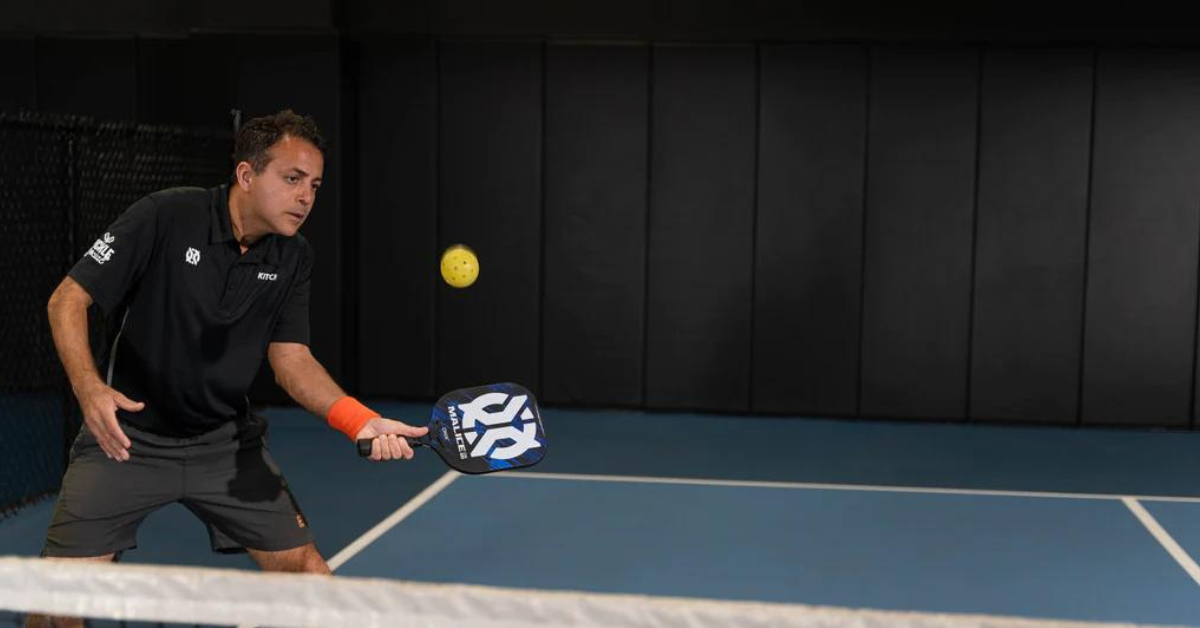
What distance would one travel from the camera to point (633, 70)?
29.8 feet

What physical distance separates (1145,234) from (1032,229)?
815mm

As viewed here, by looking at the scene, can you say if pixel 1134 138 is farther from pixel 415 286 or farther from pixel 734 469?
pixel 415 286

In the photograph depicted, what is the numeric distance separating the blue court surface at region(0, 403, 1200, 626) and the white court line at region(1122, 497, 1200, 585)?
0.06ft

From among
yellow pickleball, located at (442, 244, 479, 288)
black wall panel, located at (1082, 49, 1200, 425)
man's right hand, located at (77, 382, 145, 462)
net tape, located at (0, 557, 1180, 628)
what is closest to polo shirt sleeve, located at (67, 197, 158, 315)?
man's right hand, located at (77, 382, 145, 462)

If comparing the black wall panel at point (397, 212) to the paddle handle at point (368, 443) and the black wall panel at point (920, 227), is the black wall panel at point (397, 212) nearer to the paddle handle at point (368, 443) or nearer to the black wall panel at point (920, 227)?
the black wall panel at point (920, 227)

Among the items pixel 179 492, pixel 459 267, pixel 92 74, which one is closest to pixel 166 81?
pixel 92 74

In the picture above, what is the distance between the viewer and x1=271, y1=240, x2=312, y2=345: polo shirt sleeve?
3518mm

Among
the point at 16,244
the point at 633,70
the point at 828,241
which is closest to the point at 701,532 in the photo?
the point at 828,241

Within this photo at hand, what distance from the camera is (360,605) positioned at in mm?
1890

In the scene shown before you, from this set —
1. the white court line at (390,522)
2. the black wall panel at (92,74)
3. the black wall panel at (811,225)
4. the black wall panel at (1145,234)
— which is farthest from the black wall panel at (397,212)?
the black wall panel at (1145,234)

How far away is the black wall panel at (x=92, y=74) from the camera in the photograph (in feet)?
31.7

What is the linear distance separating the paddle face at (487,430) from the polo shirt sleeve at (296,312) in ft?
2.44

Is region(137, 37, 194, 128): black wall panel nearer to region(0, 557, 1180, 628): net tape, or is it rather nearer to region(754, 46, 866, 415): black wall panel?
region(754, 46, 866, 415): black wall panel

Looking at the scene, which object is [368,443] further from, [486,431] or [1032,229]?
[1032,229]
